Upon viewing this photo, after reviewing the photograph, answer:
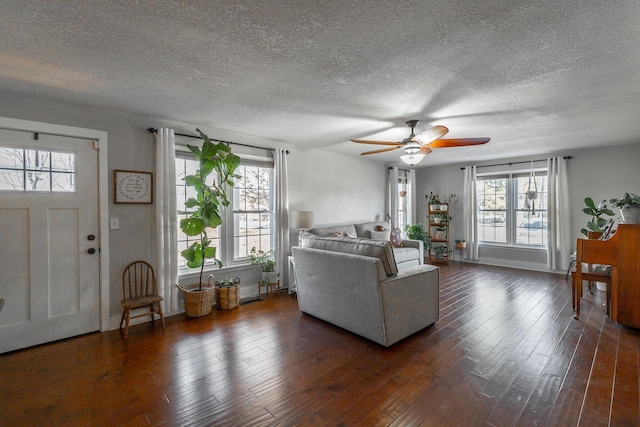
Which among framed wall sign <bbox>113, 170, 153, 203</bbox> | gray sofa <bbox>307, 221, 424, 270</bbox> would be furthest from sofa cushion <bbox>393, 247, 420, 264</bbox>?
framed wall sign <bbox>113, 170, 153, 203</bbox>

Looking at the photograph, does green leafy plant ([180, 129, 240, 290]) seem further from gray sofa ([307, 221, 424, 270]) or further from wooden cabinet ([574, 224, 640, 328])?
wooden cabinet ([574, 224, 640, 328])

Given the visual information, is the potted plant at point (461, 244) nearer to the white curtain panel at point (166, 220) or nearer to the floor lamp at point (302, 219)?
the floor lamp at point (302, 219)

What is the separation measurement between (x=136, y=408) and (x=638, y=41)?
13.8 ft

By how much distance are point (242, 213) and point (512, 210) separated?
592 centimetres

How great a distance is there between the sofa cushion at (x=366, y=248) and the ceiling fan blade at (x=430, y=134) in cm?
129

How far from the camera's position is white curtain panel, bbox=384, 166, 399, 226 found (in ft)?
23.3

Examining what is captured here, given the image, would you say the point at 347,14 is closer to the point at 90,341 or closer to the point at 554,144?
the point at 90,341

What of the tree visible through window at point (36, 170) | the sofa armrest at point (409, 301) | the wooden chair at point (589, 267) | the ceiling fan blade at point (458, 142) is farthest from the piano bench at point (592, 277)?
the tree visible through window at point (36, 170)

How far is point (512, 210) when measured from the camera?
663cm

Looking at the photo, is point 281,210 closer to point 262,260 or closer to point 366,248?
point 262,260

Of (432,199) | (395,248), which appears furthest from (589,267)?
(432,199)

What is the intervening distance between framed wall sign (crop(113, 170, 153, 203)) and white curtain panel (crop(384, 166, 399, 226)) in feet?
16.9

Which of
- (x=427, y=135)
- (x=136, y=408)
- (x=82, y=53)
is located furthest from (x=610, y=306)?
(x=82, y=53)

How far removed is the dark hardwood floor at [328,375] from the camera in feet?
6.23
